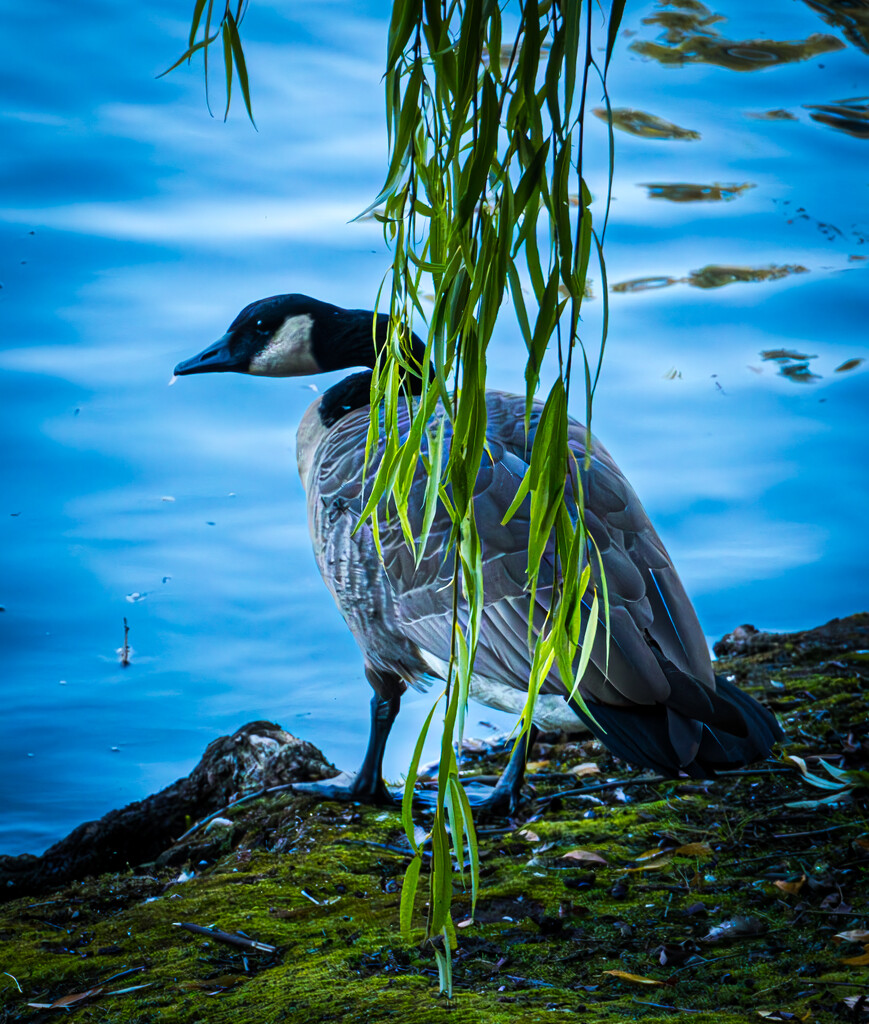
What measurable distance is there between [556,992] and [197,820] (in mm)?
1780

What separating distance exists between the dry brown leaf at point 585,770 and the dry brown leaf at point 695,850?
2.58 feet

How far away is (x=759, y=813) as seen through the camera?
84.5 inches

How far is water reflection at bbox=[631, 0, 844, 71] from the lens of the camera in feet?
18.2

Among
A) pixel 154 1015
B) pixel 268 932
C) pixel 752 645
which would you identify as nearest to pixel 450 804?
pixel 154 1015

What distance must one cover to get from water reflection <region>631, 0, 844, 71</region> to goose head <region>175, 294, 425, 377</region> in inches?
139

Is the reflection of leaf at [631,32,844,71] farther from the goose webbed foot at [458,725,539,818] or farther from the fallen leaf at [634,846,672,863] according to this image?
the fallen leaf at [634,846,672,863]

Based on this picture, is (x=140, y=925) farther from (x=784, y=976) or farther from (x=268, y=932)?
(x=784, y=976)

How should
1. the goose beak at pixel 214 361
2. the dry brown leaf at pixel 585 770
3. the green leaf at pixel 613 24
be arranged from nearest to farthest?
the green leaf at pixel 613 24 < the dry brown leaf at pixel 585 770 < the goose beak at pixel 214 361

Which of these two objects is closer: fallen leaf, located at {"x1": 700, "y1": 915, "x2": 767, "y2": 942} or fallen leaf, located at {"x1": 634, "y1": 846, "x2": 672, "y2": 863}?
fallen leaf, located at {"x1": 700, "y1": 915, "x2": 767, "y2": 942}

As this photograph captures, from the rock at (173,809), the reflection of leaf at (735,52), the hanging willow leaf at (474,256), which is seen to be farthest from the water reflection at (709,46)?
the hanging willow leaf at (474,256)

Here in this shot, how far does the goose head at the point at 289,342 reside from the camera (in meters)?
3.13

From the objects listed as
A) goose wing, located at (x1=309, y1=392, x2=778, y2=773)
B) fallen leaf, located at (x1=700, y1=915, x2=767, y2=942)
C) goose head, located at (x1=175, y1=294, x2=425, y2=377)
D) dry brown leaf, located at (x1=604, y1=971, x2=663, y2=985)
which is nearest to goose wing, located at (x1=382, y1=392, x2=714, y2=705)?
goose wing, located at (x1=309, y1=392, x2=778, y2=773)

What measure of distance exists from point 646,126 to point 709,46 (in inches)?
25.1

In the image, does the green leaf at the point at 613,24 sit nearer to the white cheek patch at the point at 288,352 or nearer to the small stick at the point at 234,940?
the small stick at the point at 234,940
